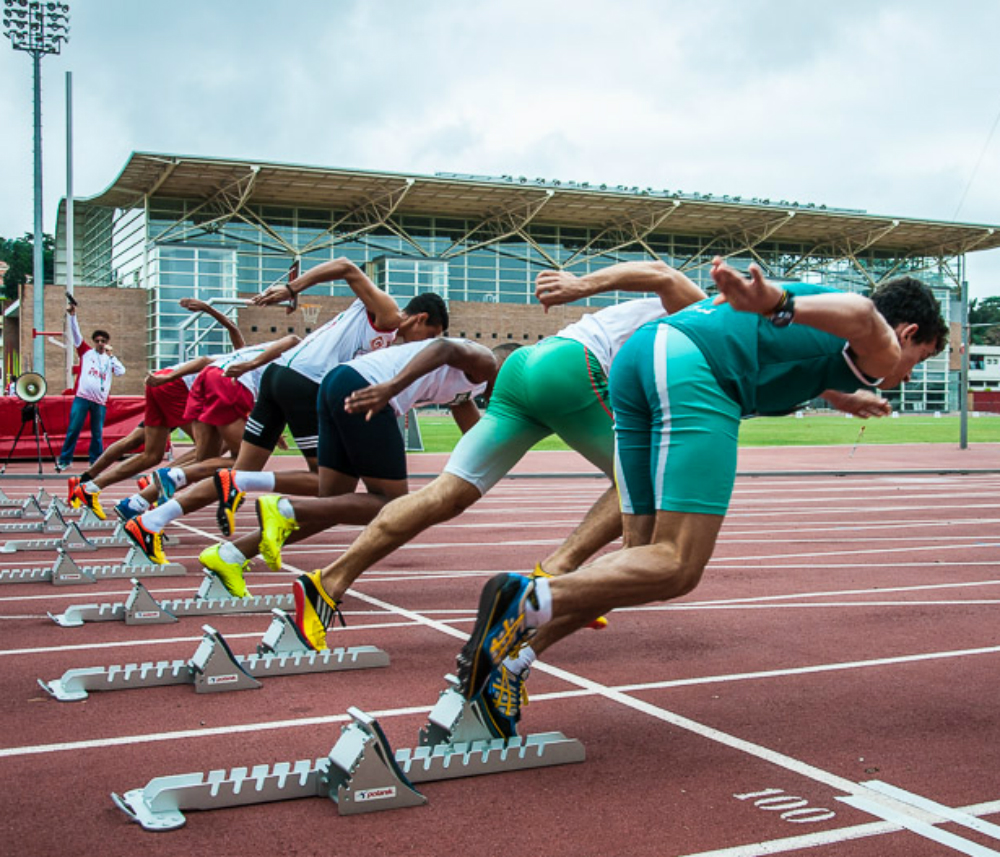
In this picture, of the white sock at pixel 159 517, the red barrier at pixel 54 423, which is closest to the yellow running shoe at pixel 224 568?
the white sock at pixel 159 517

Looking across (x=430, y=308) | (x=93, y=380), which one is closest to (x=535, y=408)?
(x=430, y=308)

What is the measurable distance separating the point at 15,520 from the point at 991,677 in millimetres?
9549

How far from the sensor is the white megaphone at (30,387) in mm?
16031

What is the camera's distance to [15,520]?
10961 millimetres

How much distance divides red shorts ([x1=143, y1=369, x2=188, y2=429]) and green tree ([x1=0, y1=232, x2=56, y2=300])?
240 ft

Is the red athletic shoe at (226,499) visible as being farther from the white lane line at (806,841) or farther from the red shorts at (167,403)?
the red shorts at (167,403)

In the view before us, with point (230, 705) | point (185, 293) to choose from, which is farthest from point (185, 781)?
point (185, 293)

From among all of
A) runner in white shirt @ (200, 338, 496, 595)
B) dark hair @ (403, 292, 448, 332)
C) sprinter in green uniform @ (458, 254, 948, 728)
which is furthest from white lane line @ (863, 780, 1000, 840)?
dark hair @ (403, 292, 448, 332)

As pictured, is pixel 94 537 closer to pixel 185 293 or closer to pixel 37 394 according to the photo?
pixel 37 394

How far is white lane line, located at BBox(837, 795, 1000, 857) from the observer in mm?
2775

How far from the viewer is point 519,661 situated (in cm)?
348

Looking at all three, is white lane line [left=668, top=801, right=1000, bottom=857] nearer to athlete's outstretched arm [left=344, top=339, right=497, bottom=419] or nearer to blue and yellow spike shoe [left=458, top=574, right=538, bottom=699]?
blue and yellow spike shoe [left=458, top=574, right=538, bottom=699]

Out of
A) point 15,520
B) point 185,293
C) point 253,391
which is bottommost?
point 15,520

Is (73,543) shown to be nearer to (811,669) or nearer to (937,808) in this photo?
(811,669)
